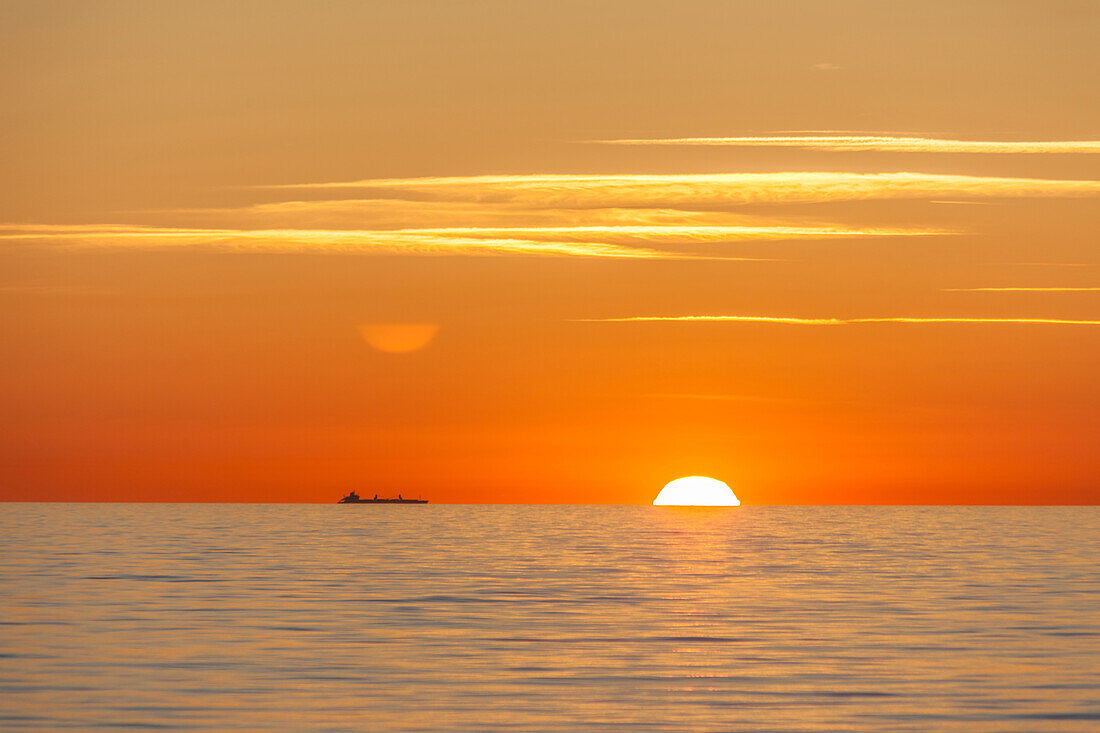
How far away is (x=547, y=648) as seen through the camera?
4241cm

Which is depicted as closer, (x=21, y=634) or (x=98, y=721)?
(x=98, y=721)

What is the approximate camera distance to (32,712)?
3177cm

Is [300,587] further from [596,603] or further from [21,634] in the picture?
[21,634]

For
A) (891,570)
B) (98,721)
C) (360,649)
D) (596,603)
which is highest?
(891,570)

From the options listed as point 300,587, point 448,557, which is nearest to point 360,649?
point 300,587

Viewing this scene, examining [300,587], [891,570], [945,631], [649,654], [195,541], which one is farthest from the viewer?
[195,541]

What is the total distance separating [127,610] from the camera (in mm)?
52344

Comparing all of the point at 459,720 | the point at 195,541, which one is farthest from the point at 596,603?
the point at 195,541

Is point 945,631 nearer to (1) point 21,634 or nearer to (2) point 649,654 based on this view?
(2) point 649,654

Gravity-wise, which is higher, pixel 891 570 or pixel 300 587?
pixel 891 570

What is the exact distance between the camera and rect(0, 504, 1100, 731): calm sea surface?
32.1 meters

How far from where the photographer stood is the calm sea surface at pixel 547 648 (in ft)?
105

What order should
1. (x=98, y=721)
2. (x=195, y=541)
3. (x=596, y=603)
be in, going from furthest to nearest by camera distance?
(x=195, y=541)
(x=596, y=603)
(x=98, y=721)

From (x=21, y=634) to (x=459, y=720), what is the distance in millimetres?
18673
